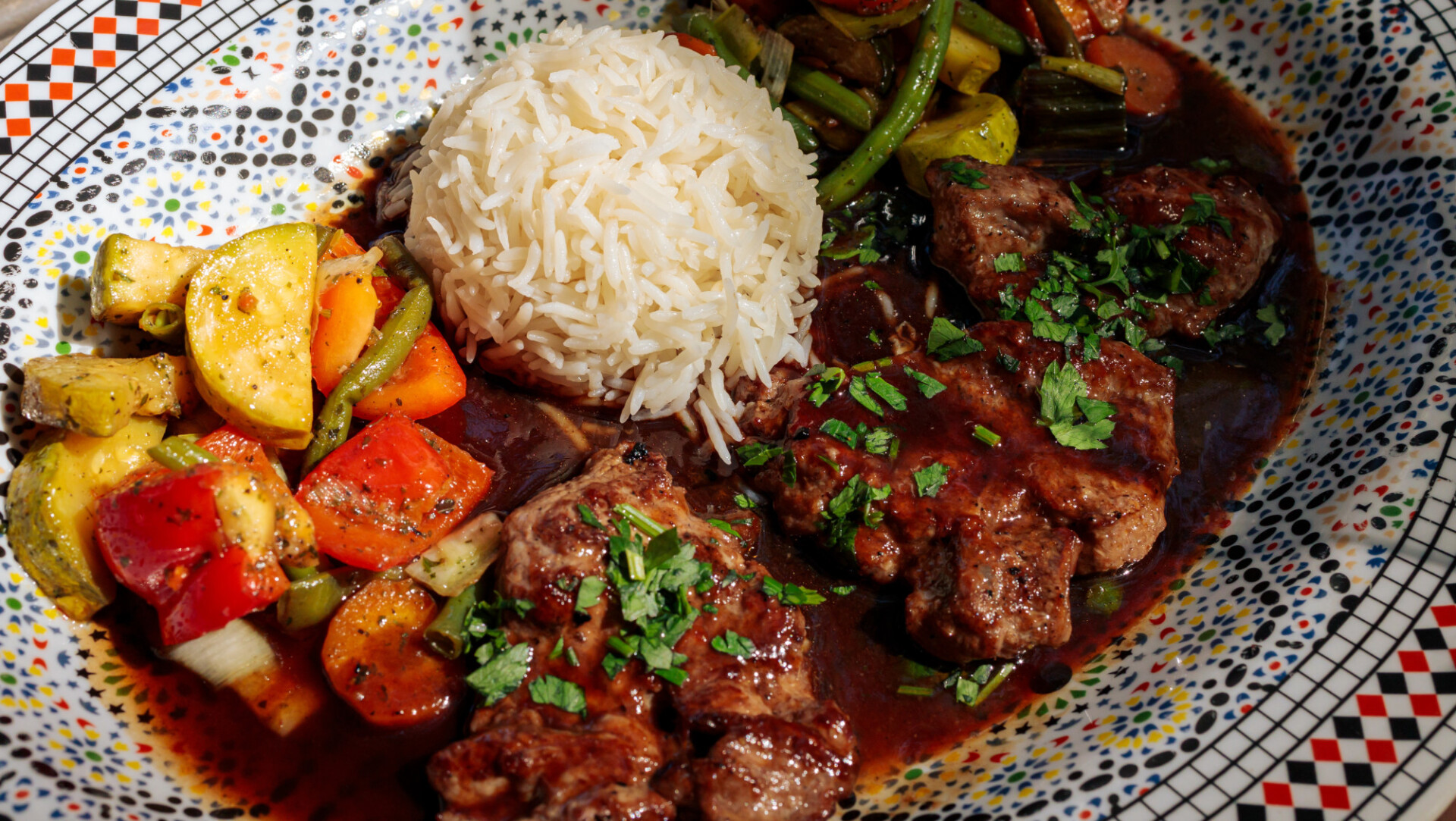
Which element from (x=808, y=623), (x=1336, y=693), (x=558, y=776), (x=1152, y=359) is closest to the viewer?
(x=558, y=776)

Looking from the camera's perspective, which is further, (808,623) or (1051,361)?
(1051,361)

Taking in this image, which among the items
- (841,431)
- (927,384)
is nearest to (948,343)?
(927,384)

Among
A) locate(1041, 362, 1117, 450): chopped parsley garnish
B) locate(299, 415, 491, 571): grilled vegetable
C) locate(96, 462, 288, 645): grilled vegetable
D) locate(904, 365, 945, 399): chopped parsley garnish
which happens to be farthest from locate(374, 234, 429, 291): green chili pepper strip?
locate(1041, 362, 1117, 450): chopped parsley garnish

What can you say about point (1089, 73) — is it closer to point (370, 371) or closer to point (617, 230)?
point (617, 230)

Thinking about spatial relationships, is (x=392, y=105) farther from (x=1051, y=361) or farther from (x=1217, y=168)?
(x=1217, y=168)

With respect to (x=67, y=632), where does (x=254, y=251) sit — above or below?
above

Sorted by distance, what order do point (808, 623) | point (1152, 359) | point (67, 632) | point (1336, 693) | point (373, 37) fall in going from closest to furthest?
point (1336, 693), point (67, 632), point (808, 623), point (1152, 359), point (373, 37)

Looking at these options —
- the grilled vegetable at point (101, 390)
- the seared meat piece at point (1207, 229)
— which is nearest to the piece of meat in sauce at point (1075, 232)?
the seared meat piece at point (1207, 229)

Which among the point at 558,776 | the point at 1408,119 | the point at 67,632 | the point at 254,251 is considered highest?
the point at 1408,119

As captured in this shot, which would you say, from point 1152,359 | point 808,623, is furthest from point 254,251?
point 1152,359
